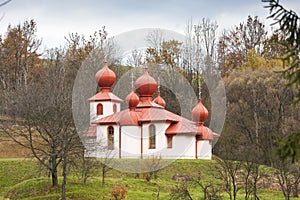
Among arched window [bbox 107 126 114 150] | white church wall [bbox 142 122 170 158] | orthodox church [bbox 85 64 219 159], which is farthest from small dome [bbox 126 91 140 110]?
arched window [bbox 107 126 114 150]

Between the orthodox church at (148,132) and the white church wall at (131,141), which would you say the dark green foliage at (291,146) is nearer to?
the orthodox church at (148,132)

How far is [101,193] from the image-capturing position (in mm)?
25062

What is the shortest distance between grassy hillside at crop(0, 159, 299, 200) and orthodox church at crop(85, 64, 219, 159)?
2564 millimetres

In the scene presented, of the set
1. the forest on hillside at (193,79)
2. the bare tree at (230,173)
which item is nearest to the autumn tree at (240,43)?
the forest on hillside at (193,79)

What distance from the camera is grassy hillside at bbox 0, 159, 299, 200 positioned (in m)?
25.2

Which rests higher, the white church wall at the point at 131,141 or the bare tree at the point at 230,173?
the white church wall at the point at 131,141

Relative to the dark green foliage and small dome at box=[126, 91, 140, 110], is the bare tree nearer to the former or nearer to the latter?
small dome at box=[126, 91, 140, 110]

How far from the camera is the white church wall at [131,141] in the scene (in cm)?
3803

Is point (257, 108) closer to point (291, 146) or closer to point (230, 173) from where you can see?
point (230, 173)

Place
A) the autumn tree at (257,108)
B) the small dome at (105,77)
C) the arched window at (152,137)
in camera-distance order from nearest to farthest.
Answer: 1. the arched window at (152,137)
2. the small dome at (105,77)
3. the autumn tree at (257,108)

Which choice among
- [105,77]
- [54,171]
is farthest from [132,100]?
[54,171]

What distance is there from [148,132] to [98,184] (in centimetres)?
1200

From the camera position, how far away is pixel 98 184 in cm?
2675

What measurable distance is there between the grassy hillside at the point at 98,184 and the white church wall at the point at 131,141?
3.40 metres
